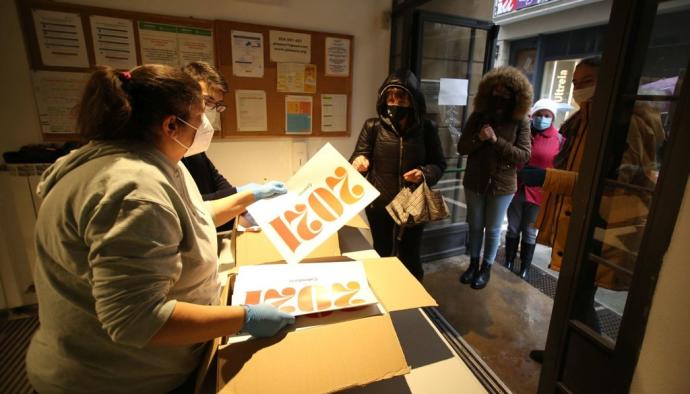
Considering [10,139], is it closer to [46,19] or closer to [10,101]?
[10,101]

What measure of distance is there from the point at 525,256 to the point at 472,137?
3.82 feet

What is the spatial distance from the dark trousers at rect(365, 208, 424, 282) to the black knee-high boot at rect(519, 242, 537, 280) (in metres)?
1.14

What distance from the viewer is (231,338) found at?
2.29 feet

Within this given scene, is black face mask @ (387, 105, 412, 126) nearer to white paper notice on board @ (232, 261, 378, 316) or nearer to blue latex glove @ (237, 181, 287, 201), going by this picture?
blue latex glove @ (237, 181, 287, 201)

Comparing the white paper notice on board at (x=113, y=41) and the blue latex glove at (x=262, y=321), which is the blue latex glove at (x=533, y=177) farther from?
the white paper notice on board at (x=113, y=41)

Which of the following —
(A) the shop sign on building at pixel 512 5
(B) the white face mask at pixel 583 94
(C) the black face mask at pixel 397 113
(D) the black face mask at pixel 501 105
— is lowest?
(C) the black face mask at pixel 397 113

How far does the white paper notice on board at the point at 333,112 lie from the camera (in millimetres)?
2344

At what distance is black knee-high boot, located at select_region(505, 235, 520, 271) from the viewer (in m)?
2.64

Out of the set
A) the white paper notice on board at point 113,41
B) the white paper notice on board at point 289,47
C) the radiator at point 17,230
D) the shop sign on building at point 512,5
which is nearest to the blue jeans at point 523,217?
Answer: the white paper notice on board at point 289,47

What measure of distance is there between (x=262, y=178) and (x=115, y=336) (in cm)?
184

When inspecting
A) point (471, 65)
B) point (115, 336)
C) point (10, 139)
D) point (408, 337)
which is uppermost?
point (471, 65)

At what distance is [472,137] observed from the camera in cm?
212

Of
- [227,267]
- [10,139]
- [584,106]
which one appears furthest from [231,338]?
[10,139]

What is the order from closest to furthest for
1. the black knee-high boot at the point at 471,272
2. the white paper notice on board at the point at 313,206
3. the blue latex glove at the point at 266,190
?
1. the white paper notice on board at the point at 313,206
2. the blue latex glove at the point at 266,190
3. the black knee-high boot at the point at 471,272
